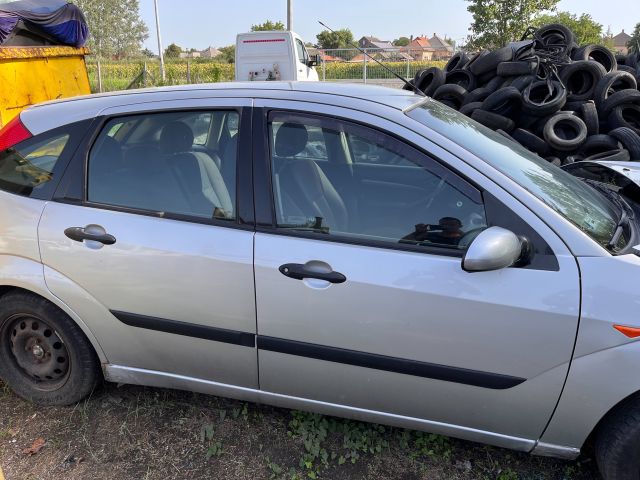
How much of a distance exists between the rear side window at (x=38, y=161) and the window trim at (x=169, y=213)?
54 millimetres

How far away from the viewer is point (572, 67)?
6.69m

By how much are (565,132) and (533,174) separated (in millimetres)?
4518

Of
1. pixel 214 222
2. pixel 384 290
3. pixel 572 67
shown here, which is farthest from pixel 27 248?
pixel 572 67

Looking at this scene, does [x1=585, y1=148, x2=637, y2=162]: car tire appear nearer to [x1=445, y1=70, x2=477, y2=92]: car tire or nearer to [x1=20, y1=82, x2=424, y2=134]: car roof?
[x1=445, y1=70, x2=477, y2=92]: car tire

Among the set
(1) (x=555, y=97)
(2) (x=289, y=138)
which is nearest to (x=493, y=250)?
(2) (x=289, y=138)

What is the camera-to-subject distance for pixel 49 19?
26.4 feet

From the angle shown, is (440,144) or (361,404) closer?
(440,144)

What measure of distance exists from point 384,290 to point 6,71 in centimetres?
749

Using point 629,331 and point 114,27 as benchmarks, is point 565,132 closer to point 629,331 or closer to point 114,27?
point 629,331

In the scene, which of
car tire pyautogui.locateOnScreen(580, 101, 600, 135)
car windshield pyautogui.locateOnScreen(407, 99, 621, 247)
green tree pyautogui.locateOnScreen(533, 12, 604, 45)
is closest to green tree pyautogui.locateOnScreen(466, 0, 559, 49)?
green tree pyautogui.locateOnScreen(533, 12, 604, 45)

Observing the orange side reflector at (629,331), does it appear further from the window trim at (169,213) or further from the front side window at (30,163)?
the front side window at (30,163)

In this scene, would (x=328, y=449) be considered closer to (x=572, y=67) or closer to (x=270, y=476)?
(x=270, y=476)

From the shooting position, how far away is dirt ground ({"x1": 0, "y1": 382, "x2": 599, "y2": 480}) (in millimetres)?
2229

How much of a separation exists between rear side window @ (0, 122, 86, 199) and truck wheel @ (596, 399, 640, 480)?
2.56 metres
